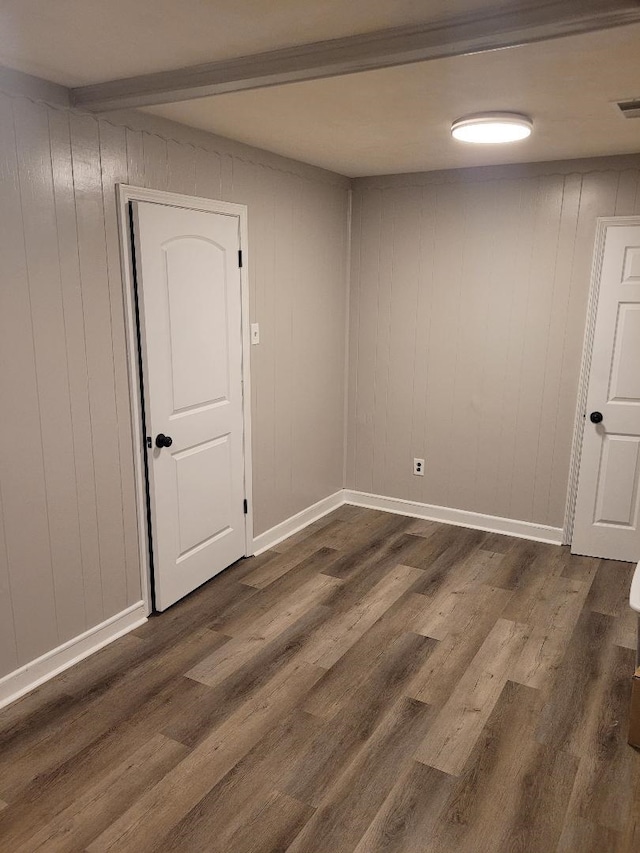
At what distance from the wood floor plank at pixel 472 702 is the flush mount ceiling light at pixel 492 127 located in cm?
234

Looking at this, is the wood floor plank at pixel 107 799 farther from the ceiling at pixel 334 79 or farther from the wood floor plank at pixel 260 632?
the ceiling at pixel 334 79

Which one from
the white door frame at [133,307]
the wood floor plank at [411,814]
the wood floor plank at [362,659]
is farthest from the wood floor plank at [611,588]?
the white door frame at [133,307]

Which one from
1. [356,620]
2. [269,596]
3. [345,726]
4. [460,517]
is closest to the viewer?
[345,726]

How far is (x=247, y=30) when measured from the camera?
→ 183cm

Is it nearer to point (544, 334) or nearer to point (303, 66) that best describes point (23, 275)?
point (303, 66)

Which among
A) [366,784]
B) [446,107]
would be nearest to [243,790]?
[366,784]

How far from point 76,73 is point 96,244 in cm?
65

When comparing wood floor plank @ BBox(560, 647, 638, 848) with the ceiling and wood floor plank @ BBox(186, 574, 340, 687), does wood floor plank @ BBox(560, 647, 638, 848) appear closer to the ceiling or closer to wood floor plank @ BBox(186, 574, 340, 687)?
wood floor plank @ BBox(186, 574, 340, 687)

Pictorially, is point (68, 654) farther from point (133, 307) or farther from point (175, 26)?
point (175, 26)

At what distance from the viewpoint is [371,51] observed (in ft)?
6.13

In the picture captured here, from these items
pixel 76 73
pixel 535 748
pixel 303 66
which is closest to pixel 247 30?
pixel 303 66

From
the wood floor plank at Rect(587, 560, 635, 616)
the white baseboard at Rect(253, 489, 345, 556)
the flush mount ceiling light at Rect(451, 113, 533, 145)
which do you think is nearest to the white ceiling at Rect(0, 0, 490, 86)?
the flush mount ceiling light at Rect(451, 113, 533, 145)

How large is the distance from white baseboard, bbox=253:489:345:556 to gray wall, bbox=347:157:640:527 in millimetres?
393

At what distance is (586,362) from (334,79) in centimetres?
247
